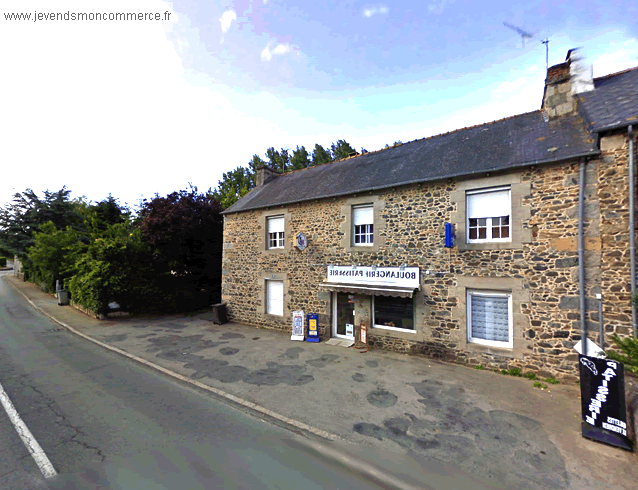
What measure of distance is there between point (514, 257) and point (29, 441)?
1034 centimetres

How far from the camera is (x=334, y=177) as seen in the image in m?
12.1

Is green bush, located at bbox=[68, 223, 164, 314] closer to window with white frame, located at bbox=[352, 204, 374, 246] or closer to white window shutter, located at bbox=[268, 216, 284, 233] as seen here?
white window shutter, located at bbox=[268, 216, 284, 233]

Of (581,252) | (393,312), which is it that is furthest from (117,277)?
(581,252)

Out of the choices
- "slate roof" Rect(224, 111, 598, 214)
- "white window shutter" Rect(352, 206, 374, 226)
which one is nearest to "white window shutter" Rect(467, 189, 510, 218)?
"slate roof" Rect(224, 111, 598, 214)

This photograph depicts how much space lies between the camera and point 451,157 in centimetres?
915

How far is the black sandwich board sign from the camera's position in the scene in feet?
14.7

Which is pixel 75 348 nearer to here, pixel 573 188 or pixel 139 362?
pixel 139 362

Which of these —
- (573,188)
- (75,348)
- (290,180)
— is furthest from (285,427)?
(290,180)

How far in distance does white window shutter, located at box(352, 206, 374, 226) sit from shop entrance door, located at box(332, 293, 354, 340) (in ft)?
8.63

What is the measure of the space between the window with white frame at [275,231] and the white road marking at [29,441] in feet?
28.3

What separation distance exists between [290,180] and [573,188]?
11026mm

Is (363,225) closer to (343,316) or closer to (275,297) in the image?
(343,316)

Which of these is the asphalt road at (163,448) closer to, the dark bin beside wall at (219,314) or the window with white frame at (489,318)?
the window with white frame at (489,318)

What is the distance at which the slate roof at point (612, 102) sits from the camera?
6.35 meters
